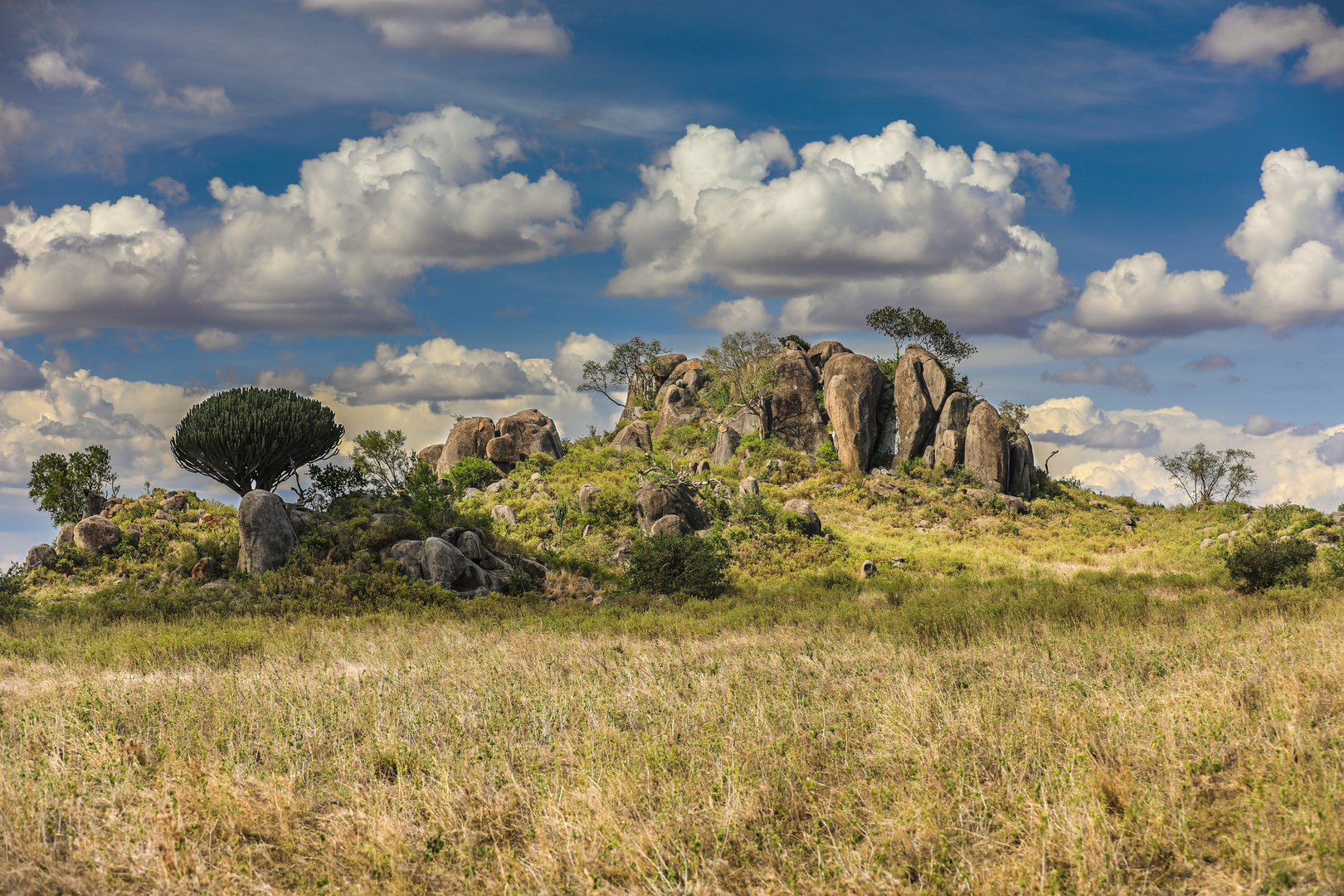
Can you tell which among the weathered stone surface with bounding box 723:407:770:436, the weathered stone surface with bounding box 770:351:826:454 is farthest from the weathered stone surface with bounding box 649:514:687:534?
the weathered stone surface with bounding box 770:351:826:454

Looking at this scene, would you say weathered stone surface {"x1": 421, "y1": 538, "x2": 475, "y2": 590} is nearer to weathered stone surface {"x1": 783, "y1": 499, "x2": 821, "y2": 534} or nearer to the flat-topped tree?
the flat-topped tree

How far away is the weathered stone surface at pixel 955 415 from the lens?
49281mm

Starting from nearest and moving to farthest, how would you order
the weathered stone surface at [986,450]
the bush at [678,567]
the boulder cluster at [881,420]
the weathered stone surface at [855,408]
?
1. the bush at [678,567]
2. the weathered stone surface at [986,450]
3. the boulder cluster at [881,420]
4. the weathered stone surface at [855,408]

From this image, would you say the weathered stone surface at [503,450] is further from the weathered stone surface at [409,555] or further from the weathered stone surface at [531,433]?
the weathered stone surface at [409,555]

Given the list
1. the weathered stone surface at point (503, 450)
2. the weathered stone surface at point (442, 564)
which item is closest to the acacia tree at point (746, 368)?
the weathered stone surface at point (503, 450)

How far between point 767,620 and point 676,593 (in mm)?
5865

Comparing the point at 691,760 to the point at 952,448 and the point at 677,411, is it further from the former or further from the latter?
the point at 677,411

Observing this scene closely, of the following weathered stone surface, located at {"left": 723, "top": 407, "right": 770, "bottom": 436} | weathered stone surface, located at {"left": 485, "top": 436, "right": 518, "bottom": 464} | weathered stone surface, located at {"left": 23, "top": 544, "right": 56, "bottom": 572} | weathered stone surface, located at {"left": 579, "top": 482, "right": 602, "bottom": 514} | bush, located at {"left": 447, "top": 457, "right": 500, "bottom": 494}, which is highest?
weathered stone surface, located at {"left": 723, "top": 407, "right": 770, "bottom": 436}

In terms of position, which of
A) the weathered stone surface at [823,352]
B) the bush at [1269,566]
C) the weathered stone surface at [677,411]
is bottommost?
the bush at [1269,566]

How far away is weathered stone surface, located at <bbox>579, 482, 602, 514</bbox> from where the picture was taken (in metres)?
34.9

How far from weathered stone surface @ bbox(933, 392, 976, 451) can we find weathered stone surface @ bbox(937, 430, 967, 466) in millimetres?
411

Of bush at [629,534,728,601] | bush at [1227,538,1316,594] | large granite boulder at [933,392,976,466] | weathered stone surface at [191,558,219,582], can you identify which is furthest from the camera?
large granite boulder at [933,392,976,466]

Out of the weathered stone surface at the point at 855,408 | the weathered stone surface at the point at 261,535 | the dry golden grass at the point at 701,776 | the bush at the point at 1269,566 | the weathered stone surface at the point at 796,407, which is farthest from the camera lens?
the weathered stone surface at the point at 796,407

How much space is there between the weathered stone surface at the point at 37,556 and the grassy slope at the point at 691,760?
47.3 ft
